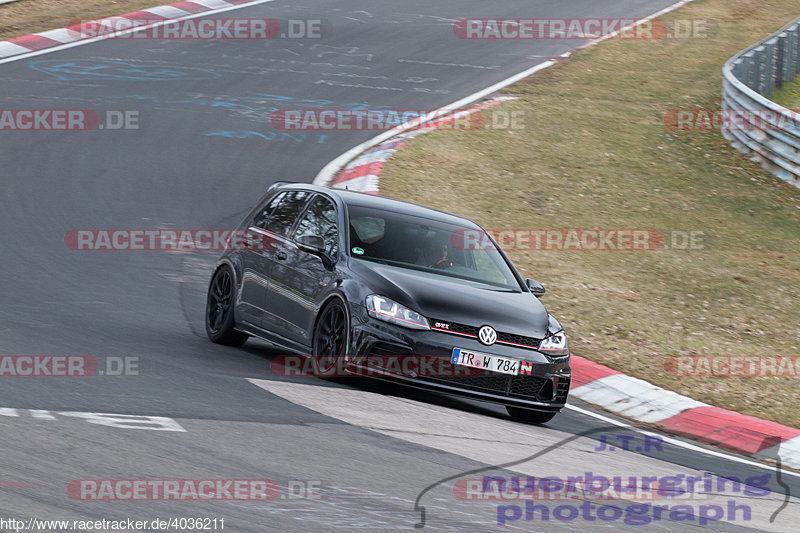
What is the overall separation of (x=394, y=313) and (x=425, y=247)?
122 centimetres

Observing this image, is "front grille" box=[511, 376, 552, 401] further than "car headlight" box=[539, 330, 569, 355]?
No

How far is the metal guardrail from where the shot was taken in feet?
64.6

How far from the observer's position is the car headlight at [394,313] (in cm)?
866

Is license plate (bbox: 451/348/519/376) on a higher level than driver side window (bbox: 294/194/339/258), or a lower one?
lower

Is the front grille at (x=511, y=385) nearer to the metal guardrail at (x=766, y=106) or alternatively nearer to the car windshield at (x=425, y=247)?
the car windshield at (x=425, y=247)

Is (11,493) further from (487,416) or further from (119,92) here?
(119,92)

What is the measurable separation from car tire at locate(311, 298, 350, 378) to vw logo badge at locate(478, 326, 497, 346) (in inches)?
39.0

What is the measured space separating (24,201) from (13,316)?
5.01 m

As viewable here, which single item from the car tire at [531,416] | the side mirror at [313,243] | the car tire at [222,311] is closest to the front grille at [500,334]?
the car tire at [531,416]

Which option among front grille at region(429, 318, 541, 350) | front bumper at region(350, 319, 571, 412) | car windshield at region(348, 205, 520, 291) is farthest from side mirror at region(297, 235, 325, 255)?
front grille at region(429, 318, 541, 350)

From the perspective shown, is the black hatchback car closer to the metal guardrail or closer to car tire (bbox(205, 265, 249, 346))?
car tire (bbox(205, 265, 249, 346))

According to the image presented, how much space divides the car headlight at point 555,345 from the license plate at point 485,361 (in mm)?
314

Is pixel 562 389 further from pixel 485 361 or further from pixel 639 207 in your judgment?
pixel 639 207

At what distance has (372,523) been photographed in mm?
5637
